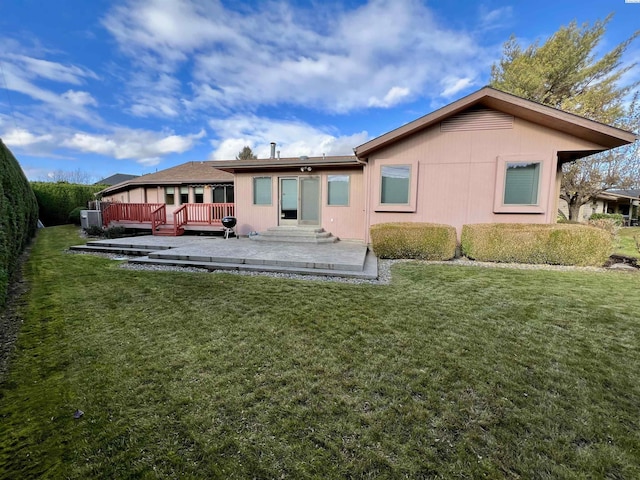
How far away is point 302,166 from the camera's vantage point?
9758 mm

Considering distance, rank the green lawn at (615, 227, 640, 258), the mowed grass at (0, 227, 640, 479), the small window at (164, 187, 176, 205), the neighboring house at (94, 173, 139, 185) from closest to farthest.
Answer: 1. the mowed grass at (0, 227, 640, 479)
2. the green lawn at (615, 227, 640, 258)
3. the small window at (164, 187, 176, 205)
4. the neighboring house at (94, 173, 139, 185)

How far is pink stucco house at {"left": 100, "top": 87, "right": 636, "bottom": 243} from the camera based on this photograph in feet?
23.6

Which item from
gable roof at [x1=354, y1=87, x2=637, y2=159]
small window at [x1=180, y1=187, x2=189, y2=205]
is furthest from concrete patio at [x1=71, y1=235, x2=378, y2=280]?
small window at [x1=180, y1=187, x2=189, y2=205]

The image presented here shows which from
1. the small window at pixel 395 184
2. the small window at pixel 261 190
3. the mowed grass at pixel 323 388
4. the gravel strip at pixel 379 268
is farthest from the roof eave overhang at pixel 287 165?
the mowed grass at pixel 323 388

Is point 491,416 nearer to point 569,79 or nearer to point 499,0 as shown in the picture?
point 499,0

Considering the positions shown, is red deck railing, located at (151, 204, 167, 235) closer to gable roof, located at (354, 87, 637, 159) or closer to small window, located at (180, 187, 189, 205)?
small window, located at (180, 187, 189, 205)

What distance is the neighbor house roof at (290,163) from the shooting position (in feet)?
30.9

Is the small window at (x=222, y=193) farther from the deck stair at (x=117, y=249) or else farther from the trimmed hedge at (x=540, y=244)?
the trimmed hedge at (x=540, y=244)

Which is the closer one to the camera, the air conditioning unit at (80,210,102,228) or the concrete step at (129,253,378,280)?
the concrete step at (129,253,378,280)

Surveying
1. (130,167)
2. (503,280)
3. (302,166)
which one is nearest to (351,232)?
(302,166)

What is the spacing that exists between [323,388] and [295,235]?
25.2 feet

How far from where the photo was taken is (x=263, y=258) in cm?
652

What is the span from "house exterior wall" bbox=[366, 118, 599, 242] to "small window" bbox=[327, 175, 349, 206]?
1.35 metres

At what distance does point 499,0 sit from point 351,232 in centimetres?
935
